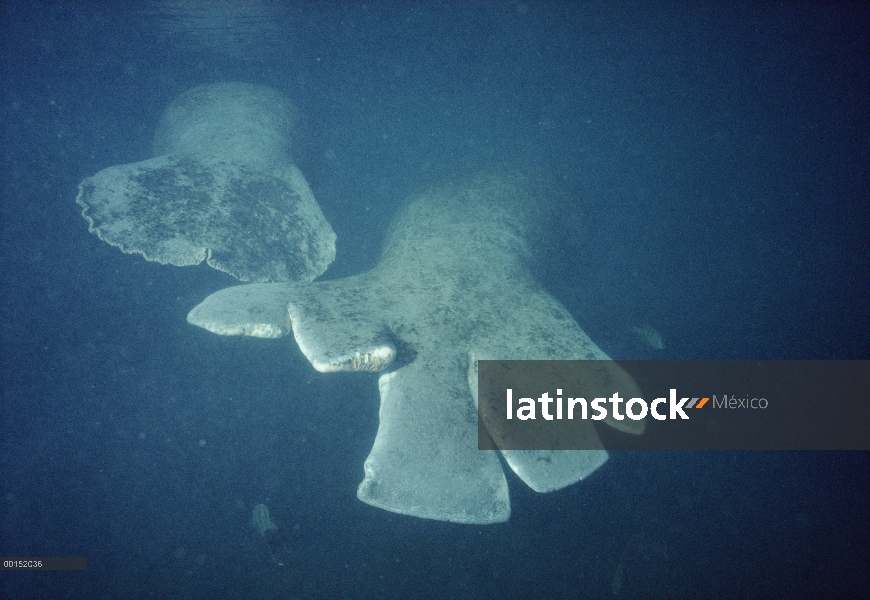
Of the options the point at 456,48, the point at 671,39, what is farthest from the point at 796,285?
the point at 456,48

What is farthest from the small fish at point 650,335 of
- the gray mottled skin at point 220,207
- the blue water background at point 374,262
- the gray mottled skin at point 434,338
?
the gray mottled skin at point 220,207

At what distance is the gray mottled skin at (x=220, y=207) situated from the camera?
12.2 ft

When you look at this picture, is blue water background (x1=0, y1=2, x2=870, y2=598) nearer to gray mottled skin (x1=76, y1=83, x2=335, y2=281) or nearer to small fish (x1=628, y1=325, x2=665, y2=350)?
small fish (x1=628, y1=325, x2=665, y2=350)

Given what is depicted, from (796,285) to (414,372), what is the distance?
1007 cm

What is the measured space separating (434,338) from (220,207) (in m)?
3.18

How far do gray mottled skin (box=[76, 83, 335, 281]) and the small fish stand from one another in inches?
214

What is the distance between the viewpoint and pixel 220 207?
4.29 metres

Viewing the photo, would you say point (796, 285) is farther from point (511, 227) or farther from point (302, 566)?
point (302, 566)

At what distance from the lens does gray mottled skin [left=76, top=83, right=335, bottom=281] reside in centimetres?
372

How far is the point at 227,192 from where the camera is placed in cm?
450

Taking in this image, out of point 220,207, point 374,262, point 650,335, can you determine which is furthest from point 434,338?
point 650,335

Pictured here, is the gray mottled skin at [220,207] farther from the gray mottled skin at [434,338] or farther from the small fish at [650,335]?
the small fish at [650,335]

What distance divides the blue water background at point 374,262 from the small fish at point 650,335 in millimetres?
222

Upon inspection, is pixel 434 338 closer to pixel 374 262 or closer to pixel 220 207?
pixel 220 207
